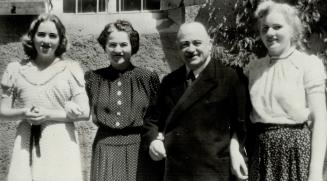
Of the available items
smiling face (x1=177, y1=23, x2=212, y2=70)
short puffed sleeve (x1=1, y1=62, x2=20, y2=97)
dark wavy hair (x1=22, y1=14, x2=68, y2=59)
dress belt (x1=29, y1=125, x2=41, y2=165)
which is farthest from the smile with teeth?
smiling face (x1=177, y1=23, x2=212, y2=70)

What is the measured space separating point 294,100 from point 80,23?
3012mm

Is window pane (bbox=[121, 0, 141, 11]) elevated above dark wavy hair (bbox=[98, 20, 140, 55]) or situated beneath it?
elevated above

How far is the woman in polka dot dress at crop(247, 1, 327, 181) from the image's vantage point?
3.35 metres

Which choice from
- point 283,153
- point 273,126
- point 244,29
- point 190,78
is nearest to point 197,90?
point 190,78

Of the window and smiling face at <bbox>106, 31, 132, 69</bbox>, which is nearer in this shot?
smiling face at <bbox>106, 31, 132, 69</bbox>

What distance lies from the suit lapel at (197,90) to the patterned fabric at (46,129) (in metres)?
0.75

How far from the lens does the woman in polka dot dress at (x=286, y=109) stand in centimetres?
335

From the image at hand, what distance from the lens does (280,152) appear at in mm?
3400

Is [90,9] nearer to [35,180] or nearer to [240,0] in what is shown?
[240,0]

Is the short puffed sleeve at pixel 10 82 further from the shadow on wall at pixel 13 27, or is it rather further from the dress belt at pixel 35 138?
the shadow on wall at pixel 13 27

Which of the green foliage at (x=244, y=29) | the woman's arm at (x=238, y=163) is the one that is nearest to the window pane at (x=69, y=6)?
the green foliage at (x=244, y=29)

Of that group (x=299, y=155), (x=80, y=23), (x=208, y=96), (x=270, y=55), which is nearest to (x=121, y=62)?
(x=208, y=96)

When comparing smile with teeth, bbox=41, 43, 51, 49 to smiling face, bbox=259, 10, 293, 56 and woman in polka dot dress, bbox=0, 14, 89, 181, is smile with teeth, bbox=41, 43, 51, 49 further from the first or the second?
smiling face, bbox=259, 10, 293, 56

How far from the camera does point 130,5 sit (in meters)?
5.95
